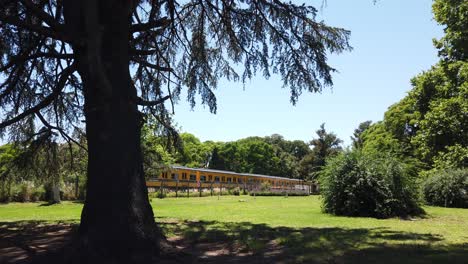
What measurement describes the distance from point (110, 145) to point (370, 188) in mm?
9839

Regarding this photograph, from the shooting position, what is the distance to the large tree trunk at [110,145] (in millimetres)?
5539

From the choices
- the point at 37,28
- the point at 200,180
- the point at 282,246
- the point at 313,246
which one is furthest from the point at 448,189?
the point at 200,180

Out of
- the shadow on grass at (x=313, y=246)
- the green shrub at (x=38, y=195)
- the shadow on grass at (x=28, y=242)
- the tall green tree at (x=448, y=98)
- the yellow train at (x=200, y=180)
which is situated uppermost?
the tall green tree at (x=448, y=98)

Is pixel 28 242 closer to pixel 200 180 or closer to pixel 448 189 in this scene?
pixel 448 189

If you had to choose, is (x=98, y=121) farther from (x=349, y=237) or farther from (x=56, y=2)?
(x=349, y=237)

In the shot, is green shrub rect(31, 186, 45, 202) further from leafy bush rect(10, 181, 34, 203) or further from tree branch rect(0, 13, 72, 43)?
tree branch rect(0, 13, 72, 43)

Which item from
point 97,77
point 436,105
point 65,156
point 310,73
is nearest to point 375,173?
point 310,73

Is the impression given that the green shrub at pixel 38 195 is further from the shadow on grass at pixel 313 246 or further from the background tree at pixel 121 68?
the shadow on grass at pixel 313 246

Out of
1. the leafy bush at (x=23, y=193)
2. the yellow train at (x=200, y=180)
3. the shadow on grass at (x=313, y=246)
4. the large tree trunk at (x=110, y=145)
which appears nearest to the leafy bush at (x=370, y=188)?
the shadow on grass at (x=313, y=246)

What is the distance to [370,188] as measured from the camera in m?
13.5

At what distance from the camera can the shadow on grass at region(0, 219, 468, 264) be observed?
5449 mm

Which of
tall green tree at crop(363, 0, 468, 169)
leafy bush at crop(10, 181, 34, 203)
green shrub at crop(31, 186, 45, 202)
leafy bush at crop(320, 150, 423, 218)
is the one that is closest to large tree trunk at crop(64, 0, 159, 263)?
leafy bush at crop(320, 150, 423, 218)

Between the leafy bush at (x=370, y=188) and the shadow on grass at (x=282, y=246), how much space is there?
5.18m

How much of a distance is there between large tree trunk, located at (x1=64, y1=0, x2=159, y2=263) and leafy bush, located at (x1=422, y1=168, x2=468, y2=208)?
18.4 meters
